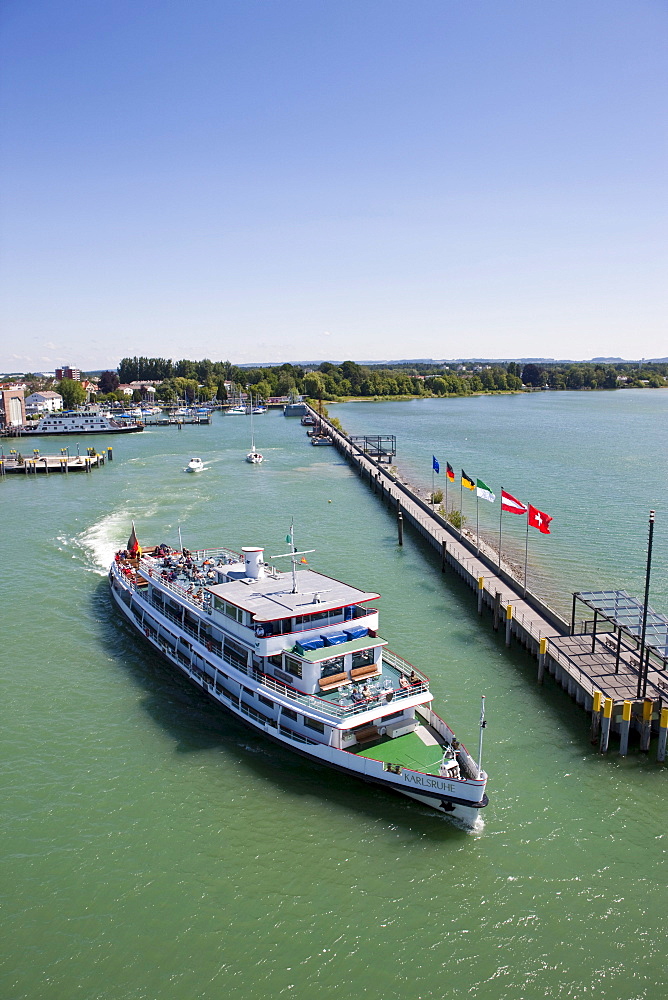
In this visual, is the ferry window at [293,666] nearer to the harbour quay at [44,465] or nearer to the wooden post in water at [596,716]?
the wooden post in water at [596,716]

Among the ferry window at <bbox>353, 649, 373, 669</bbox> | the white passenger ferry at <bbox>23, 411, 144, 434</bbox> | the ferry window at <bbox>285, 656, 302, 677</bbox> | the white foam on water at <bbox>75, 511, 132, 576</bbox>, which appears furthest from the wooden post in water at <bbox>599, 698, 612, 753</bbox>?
the white passenger ferry at <bbox>23, 411, 144, 434</bbox>

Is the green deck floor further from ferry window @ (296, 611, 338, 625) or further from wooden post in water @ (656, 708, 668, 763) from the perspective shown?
wooden post in water @ (656, 708, 668, 763)

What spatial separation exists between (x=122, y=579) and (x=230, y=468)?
59861mm

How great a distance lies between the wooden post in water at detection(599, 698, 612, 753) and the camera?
2455cm

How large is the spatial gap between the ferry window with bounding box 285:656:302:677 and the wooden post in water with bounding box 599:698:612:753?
11307mm

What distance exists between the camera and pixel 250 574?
102ft

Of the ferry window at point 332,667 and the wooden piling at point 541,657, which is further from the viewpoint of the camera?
the wooden piling at point 541,657

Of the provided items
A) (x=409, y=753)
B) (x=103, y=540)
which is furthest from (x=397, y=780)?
(x=103, y=540)

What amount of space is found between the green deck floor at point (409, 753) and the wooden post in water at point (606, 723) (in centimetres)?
633

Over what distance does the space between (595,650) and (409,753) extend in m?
11.5

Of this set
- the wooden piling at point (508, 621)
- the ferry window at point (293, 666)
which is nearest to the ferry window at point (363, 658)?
the ferry window at point (293, 666)

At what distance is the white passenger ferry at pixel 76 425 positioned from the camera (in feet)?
514

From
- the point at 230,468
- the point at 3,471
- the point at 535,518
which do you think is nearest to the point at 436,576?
the point at 535,518

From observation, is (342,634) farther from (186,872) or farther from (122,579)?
(122,579)
